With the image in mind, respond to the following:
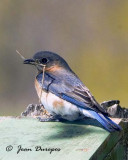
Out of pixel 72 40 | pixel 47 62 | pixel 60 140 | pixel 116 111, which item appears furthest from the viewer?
pixel 72 40

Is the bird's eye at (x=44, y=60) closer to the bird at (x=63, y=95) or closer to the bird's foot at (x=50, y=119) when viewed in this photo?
the bird at (x=63, y=95)

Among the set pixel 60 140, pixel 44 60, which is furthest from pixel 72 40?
pixel 60 140

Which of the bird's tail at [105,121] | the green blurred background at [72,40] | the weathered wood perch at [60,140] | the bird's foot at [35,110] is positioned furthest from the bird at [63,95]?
the green blurred background at [72,40]

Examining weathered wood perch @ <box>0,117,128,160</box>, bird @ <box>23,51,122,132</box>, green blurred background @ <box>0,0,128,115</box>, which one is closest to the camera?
weathered wood perch @ <box>0,117,128,160</box>

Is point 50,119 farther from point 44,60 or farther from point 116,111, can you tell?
point 44,60

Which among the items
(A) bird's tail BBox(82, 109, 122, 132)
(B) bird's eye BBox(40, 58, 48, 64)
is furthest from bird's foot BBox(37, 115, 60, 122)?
(B) bird's eye BBox(40, 58, 48, 64)

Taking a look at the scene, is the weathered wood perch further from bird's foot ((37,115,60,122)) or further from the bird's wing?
the bird's wing

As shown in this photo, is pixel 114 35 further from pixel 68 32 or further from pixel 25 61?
pixel 25 61
